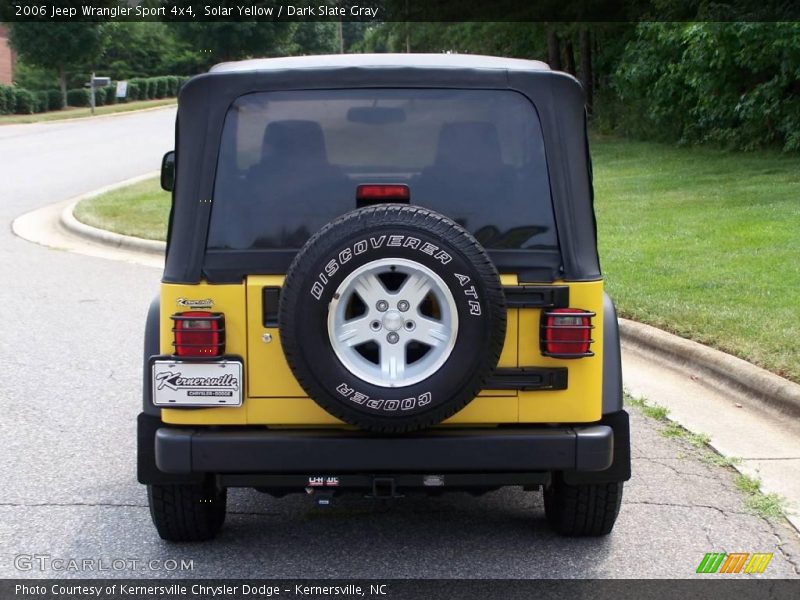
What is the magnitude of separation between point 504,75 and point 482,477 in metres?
1.51

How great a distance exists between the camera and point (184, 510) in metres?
4.61

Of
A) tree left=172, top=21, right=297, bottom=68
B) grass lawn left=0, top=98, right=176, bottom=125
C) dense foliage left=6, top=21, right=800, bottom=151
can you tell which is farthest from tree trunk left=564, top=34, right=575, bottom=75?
tree left=172, top=21, right=297, bottom=68

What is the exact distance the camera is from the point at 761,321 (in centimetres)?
812

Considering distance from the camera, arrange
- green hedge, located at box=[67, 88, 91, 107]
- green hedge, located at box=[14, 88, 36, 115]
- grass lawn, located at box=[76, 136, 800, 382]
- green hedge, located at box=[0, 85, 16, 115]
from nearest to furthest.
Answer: grass lawn, located at box=[76, 136, 800, 382] → green hedge, located at box=[0, 85, 16, 115] → green hedge, located at box=[14, 88, 36, 115] → green hedge, located at box=[67, 88, 91, 107]

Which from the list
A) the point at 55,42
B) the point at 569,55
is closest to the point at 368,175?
the point at 569,55

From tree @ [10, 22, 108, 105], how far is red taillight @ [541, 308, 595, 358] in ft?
171

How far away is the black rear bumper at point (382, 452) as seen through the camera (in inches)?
163

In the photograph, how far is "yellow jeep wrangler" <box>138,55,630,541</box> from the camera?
3961 mm

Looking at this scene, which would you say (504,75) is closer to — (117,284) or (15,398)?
(15,398)

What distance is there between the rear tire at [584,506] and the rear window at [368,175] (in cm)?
104

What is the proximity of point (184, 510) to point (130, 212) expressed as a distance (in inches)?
485

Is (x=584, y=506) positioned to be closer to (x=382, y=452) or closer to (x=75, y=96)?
(x=382, y=452)

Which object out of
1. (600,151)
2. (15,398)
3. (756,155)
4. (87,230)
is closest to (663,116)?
(600,151)

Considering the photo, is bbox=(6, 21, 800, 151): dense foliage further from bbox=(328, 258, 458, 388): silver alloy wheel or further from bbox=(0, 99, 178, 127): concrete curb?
bbox=(328, 258, 458, 388): silver alloy wheel
